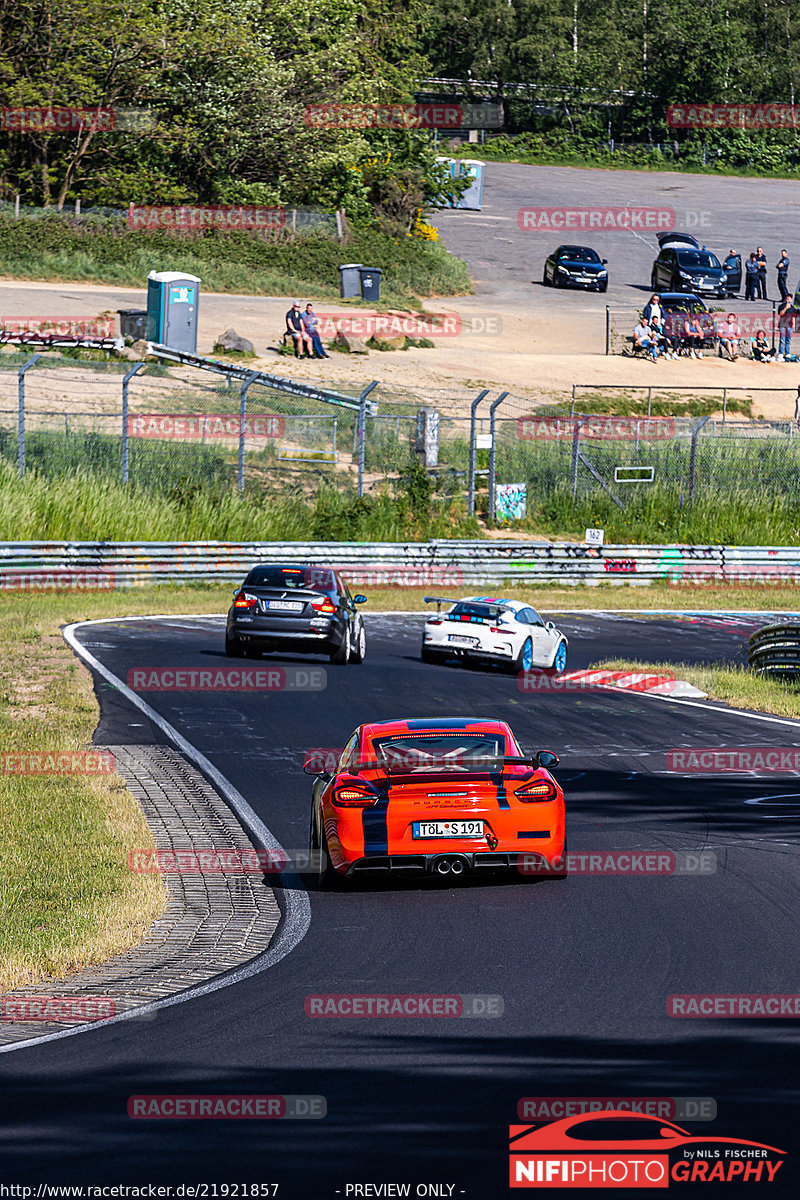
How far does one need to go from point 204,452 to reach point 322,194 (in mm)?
29580

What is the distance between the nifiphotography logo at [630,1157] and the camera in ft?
19.9

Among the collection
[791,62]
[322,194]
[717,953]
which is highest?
[791,62]

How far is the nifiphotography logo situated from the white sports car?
18.1 meters

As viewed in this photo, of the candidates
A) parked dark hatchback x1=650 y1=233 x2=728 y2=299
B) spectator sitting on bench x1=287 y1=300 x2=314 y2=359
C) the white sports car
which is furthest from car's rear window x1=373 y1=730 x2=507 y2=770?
parked dark hatchback x1=650 y1=233 x2=728 y2=299

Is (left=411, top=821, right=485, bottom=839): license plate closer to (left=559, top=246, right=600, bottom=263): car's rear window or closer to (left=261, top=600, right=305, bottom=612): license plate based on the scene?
(left=261, top=600, right=305, bottom=612): license plate

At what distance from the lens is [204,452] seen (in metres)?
37.8

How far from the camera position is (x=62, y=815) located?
561 inches

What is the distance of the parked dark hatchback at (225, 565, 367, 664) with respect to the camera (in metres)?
24.2

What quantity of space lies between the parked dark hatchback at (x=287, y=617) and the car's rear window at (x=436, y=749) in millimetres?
11814

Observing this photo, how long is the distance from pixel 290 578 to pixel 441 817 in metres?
13.3

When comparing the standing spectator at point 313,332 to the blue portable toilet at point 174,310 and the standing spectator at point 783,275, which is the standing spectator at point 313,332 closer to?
the blue portable toilet at point 174,310

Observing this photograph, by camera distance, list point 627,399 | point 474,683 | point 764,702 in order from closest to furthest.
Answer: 1. point 764,702
2. point 474,683
3. point 627,399

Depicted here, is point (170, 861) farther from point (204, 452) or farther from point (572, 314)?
point (572, 314)

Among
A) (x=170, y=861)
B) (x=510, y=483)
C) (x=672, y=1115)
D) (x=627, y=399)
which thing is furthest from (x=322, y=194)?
(x=672, y=1115)
